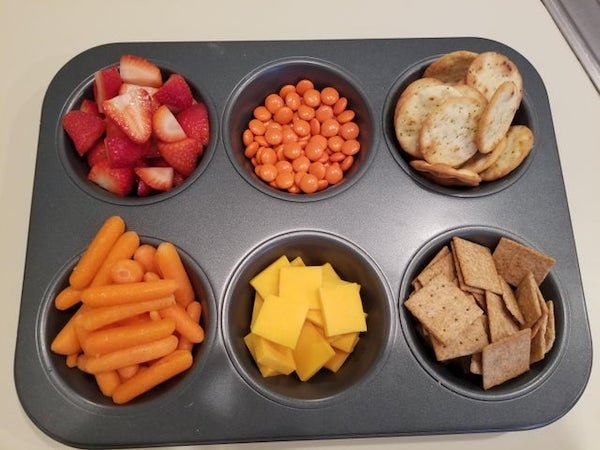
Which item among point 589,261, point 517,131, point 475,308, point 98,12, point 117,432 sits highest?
point 98,12

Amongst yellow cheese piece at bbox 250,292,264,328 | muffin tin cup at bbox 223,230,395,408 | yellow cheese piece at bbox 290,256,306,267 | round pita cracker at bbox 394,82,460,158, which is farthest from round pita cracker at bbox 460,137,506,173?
yellow cheese piece at bbox 250,292,264,328

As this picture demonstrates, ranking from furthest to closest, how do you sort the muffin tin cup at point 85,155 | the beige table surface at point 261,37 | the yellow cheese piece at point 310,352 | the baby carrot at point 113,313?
the beige table surface at point 261,37
the muffin tin cup at point 85,155
the yellow cheese piece at point 310,352
the baby carrot at point 113,313

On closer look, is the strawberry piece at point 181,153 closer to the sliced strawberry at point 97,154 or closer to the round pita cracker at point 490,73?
the sliced strawberry at point 97,154

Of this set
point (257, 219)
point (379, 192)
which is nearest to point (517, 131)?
point (379, 192)

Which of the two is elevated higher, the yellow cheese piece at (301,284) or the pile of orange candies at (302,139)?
the pile of orange candies at (302,139)

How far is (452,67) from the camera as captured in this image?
55.0 inches

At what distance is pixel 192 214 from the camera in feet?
4.15

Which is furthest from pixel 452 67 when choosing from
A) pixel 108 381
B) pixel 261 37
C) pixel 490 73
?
pixel 108 381

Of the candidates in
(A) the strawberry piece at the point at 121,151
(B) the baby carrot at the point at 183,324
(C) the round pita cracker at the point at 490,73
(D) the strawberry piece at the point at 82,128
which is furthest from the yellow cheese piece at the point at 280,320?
(C) the round pita cracker at the point at 490,73

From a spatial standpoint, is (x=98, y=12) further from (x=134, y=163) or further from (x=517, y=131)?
(x=517, y=131)

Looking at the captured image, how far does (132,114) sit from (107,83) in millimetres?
129

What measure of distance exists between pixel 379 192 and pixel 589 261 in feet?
1.91

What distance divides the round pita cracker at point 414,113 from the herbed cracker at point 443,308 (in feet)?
1.12

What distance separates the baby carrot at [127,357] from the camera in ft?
3.53
